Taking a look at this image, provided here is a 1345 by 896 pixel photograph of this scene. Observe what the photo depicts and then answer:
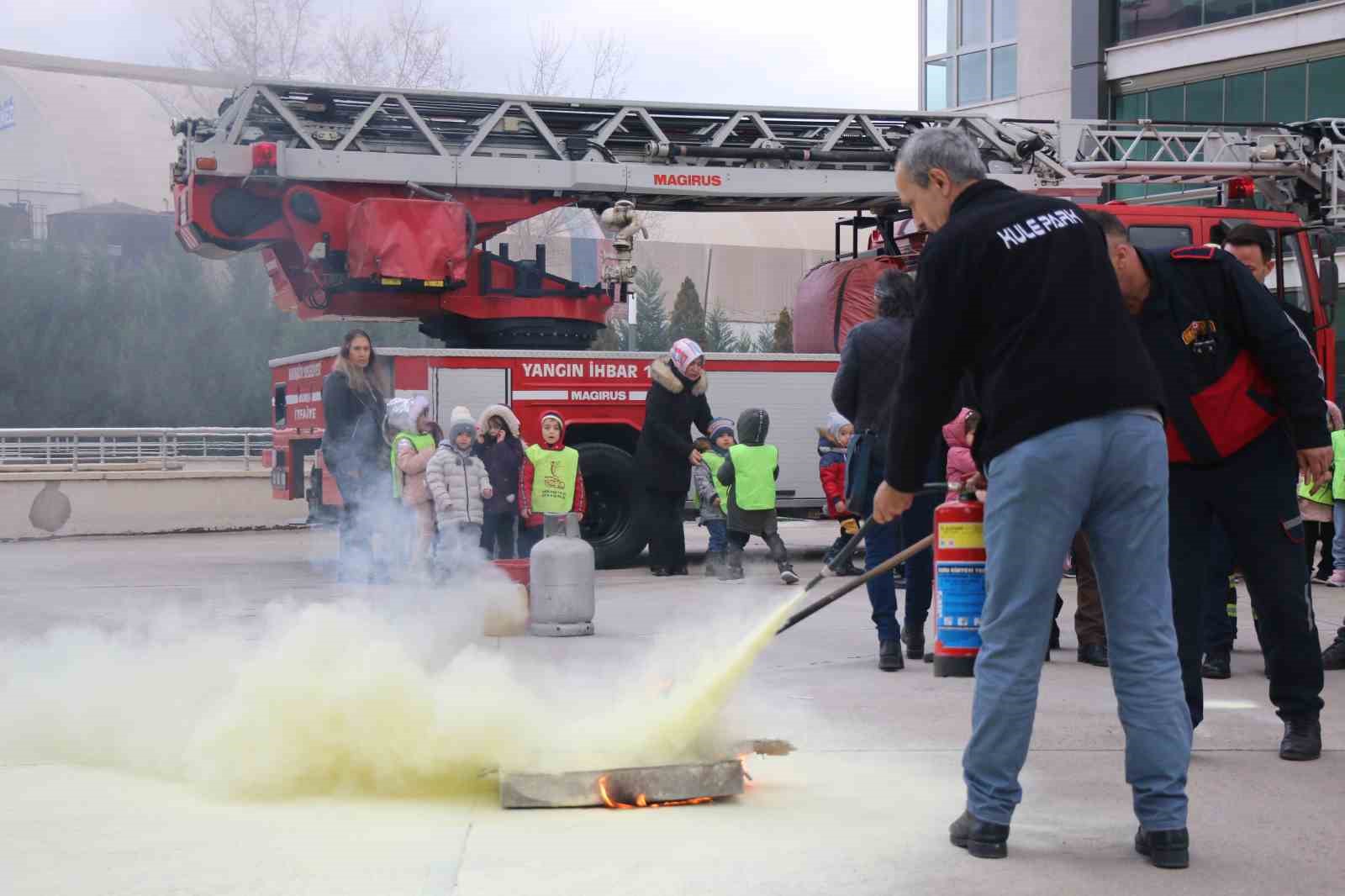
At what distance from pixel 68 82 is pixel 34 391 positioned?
95.0 ft

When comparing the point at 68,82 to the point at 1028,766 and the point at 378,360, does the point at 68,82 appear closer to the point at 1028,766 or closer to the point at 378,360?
the point at 378,360

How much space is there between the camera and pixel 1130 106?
27766 millimetres

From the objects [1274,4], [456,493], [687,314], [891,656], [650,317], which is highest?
[1274,4]

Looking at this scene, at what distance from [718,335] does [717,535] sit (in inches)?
940

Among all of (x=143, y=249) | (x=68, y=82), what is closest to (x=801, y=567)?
(x=143, y=249)

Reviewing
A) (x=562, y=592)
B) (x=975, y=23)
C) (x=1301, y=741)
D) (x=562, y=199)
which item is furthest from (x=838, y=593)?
(x=975, y=23)

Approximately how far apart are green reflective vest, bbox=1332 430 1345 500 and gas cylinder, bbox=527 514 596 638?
224 inches

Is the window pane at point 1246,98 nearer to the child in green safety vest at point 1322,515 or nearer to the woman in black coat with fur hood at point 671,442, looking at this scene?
the child in green safety vest at point 1322,515

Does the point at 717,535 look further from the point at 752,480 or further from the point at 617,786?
the point at 617,786

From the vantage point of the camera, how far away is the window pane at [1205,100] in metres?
26.1

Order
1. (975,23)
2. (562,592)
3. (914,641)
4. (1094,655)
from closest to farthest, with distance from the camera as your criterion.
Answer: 1. (1094,655)
2. (914,641)
3. (562,592)
4. (975,23)

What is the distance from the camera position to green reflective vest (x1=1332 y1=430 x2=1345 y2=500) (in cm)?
1104

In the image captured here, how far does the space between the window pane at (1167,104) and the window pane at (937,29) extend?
212 inches

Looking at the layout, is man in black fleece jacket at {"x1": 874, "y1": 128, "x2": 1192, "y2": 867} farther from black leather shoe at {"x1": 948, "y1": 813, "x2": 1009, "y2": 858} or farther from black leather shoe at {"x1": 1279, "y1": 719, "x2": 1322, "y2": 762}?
black leather shoe at {"x1": 1279, "y1": 719, "x2": 1322, "y2": 762}
